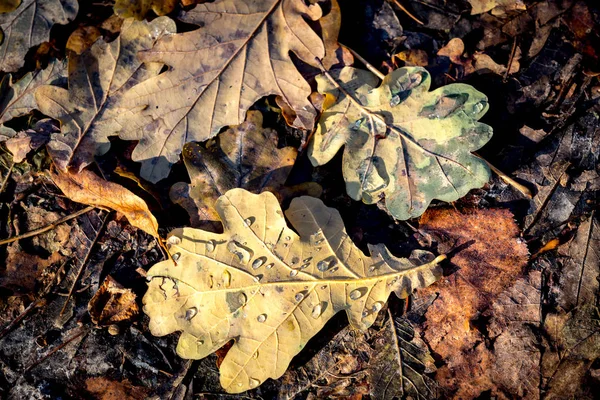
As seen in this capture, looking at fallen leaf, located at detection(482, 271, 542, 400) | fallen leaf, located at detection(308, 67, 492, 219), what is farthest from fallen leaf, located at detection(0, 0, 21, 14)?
fallen leaf, located at detection(482, 271, 542, 400)

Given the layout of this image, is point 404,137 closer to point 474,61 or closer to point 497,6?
point 474,61

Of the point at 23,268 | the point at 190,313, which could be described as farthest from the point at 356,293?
the point at 23,268

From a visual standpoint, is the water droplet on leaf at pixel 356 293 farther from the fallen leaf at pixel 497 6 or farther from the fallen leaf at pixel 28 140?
the fallen leaf at pixel 28 140

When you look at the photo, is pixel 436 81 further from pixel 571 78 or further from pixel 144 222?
pixel 144 222

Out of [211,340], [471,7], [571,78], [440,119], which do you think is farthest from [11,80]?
[571,78]

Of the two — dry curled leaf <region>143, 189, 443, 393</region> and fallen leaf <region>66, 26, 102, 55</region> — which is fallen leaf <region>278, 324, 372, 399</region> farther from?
fallen leaf <region>66, 26, 102, 55</region>

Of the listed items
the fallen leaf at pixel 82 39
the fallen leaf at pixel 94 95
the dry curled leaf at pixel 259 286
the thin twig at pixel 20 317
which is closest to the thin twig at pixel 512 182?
the dry curled leaf at pixel 259 286
